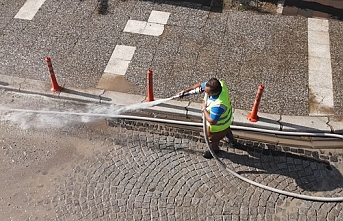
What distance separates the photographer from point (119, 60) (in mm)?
9727

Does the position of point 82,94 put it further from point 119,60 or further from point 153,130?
point 153,130

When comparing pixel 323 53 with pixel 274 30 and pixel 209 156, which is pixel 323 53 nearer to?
pixel 274 30

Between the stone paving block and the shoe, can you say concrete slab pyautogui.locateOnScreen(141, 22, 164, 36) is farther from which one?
the stone paving block

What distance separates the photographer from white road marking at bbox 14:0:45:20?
10.8m

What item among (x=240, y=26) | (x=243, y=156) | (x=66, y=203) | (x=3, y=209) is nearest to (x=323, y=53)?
(x=240, y=26)

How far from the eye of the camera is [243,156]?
801 cm

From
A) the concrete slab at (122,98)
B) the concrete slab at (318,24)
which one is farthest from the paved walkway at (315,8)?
the concrete slab at (122,98)

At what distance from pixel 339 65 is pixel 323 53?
1.60 ft

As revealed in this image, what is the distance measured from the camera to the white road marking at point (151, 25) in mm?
10414

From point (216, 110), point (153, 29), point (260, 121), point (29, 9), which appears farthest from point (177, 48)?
point (29, 9)

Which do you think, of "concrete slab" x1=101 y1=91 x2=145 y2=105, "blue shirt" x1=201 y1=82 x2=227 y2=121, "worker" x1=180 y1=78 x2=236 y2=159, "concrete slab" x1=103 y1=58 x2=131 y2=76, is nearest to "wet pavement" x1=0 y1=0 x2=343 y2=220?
"concrete slab" x1=103 y1=58 x2=131 y2=76

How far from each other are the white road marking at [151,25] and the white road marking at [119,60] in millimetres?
661

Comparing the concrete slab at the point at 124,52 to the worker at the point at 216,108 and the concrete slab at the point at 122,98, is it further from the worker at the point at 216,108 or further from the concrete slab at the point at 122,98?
the worker at the point at 216,108

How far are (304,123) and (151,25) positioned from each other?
4.53 m
